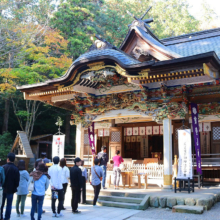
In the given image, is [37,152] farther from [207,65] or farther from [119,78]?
[207,65]

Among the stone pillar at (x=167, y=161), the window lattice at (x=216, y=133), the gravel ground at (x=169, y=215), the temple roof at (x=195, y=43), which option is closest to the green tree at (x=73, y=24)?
the temple roof at (x=195, y=43)

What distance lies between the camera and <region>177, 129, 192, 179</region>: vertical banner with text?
8828mm

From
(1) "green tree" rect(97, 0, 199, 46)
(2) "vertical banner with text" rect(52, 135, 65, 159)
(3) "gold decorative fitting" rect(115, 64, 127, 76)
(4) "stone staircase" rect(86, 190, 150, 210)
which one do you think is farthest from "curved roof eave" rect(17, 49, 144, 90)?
(1) "green tree" rect(97, 0, 199, 46)

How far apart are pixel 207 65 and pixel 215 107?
3.40 metres

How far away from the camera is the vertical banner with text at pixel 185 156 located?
348 inches

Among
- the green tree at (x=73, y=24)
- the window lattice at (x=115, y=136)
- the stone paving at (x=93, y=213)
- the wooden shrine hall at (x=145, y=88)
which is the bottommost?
the stone paving at (x=93, y=213)

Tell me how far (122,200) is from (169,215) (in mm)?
1949

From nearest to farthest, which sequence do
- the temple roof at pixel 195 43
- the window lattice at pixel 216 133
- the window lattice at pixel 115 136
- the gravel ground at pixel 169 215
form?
the gravel ground at pixel 169 215 → the window lattice at pixel 216 133 → the temple roof at pixel 195 43 → the window lattice at pixel 115 136

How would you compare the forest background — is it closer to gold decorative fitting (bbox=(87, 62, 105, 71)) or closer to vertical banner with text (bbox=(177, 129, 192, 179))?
gold decorative fitting (bbox=(87, 62, 105, 71))

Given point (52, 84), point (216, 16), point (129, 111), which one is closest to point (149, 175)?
point (129, 111)

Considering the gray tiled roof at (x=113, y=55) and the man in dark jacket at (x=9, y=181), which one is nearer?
the man in dark jacket at (x=9, y=181)

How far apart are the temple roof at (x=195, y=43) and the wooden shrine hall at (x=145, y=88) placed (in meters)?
0.14

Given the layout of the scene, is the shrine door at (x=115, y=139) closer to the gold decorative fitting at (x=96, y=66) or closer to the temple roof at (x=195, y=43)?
the temple roof at (x=195, y=43)

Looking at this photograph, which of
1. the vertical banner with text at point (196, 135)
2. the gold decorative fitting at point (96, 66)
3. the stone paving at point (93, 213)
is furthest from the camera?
the vertical banner with text at point (196, 135)
